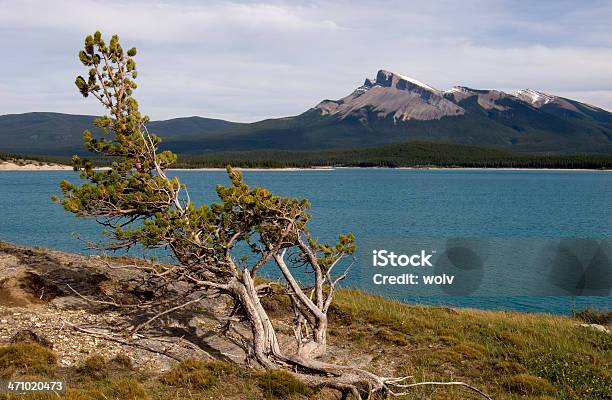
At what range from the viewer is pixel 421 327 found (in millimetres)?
20562

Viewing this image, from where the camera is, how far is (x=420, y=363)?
17047 millimetres

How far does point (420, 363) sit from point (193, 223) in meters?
7.85

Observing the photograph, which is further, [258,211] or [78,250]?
[78,250]

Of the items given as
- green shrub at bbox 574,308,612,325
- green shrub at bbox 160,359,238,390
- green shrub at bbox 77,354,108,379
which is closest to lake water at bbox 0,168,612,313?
green shrub at bbox 574,308,612,325

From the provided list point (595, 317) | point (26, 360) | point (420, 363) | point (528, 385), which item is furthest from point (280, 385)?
point (595, 317)

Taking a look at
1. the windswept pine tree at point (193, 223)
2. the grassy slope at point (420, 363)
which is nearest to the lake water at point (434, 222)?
the grassy slope at point (420, 363)

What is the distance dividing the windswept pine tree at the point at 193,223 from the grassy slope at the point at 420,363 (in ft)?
4.96

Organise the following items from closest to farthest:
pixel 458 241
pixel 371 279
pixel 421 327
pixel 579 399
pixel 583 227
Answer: pixel 579 399 → pixel 421 327 → pixel 371 279 → pixel 458 241 → pixel 583 227

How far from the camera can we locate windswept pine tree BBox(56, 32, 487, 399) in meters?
16.1

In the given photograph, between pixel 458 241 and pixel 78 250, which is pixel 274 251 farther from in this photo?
pixel 458 241

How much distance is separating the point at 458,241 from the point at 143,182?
52933 mm

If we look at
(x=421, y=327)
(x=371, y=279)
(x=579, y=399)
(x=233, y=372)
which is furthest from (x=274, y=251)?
(x=371, y=279)

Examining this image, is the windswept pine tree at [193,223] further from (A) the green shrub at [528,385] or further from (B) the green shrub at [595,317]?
(B) the green shrub at [595,317]

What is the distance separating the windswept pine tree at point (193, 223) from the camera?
1609 centimetres
